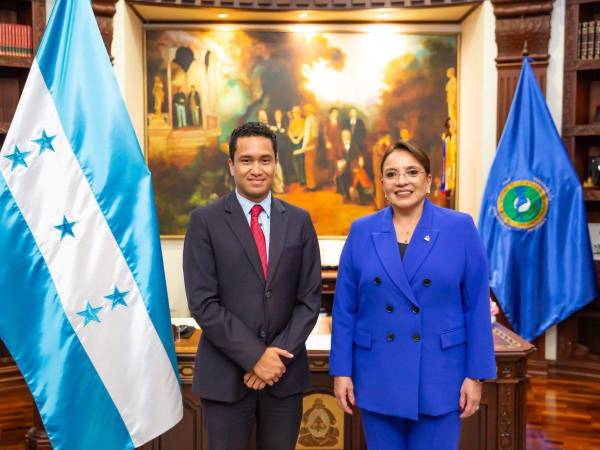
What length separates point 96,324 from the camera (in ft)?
7.45

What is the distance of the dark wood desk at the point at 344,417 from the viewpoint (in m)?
3.15

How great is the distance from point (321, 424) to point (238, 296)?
1.45 meters

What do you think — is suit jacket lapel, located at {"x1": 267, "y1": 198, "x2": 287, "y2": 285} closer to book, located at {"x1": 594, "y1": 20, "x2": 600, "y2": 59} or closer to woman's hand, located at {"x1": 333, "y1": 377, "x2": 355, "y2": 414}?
woman's hand, located at {"x1": 333, "y1": 377, "x2": 355, "y2": 414}

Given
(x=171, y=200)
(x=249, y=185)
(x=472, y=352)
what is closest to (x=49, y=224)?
(x=249, y=185)

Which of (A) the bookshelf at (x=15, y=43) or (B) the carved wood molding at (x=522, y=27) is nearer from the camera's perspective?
(A) the bookshelf at (x=15, y=43)

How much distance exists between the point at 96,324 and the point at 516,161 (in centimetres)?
432

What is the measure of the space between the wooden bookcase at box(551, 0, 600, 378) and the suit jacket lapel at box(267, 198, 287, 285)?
3.98 metres

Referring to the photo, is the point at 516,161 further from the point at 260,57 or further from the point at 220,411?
the point at 220,411

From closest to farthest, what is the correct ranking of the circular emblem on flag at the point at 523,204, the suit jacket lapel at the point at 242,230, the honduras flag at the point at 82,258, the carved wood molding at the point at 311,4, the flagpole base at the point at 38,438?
the suit jacket lapel at the point at 242,230, the honduras flag at the point at 82,258, the flagpole base at the point at 38,438, the circular emblem on flag at the point at 523,204, the carved wood molding at the point at 311,4

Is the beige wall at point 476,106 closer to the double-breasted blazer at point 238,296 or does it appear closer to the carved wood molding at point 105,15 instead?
the carved wood molding at point 105,15

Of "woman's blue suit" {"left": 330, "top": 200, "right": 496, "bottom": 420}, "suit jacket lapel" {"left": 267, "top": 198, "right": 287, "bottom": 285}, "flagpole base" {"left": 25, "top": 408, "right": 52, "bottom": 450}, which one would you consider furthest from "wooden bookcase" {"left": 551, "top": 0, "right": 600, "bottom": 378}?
"flagpole base" {"left": 25, "top": 408, "right": 52, "bottom": 450}

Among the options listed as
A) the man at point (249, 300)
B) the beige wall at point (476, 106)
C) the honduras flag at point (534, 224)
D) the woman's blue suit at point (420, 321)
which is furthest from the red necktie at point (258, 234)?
the beige wall at point (476, 106)

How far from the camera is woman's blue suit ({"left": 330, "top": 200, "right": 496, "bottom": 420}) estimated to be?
6.57ft

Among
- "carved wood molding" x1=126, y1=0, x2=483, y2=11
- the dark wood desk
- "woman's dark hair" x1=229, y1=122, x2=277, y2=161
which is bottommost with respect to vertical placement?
the dark wood desk
